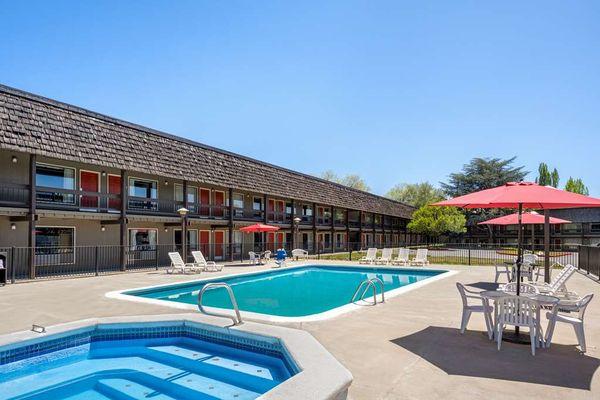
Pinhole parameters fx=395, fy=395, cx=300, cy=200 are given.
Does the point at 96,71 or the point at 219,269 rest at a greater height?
the point at 96,71

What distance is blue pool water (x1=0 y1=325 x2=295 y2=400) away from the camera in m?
5.23

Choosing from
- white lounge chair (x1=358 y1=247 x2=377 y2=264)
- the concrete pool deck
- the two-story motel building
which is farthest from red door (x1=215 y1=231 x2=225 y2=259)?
the concrete pool deck

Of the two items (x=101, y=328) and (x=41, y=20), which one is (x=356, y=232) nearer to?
(x=41, y=20)

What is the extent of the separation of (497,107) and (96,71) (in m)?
20.7

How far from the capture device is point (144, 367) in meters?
6.09

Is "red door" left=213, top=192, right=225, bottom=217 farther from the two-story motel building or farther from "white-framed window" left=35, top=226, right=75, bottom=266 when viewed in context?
"white-framed window" left=35, top=226, right=75, bottom=266

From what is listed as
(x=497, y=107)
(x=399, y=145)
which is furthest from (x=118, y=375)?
(x=399, y=145)

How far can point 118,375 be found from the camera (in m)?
5.86

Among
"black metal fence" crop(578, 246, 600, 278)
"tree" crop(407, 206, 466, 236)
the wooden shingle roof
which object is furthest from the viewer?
"tree" crop(407, 206, 466, 236)

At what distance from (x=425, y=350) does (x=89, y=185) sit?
1806 centimetres

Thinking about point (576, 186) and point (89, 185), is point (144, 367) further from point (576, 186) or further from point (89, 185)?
point (576, 186)

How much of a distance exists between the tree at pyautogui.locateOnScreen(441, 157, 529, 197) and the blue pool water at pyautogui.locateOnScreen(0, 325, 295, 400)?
5617cm

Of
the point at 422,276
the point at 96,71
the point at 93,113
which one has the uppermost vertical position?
the point at 96,71

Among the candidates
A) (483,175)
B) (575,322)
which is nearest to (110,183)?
(575,322)
